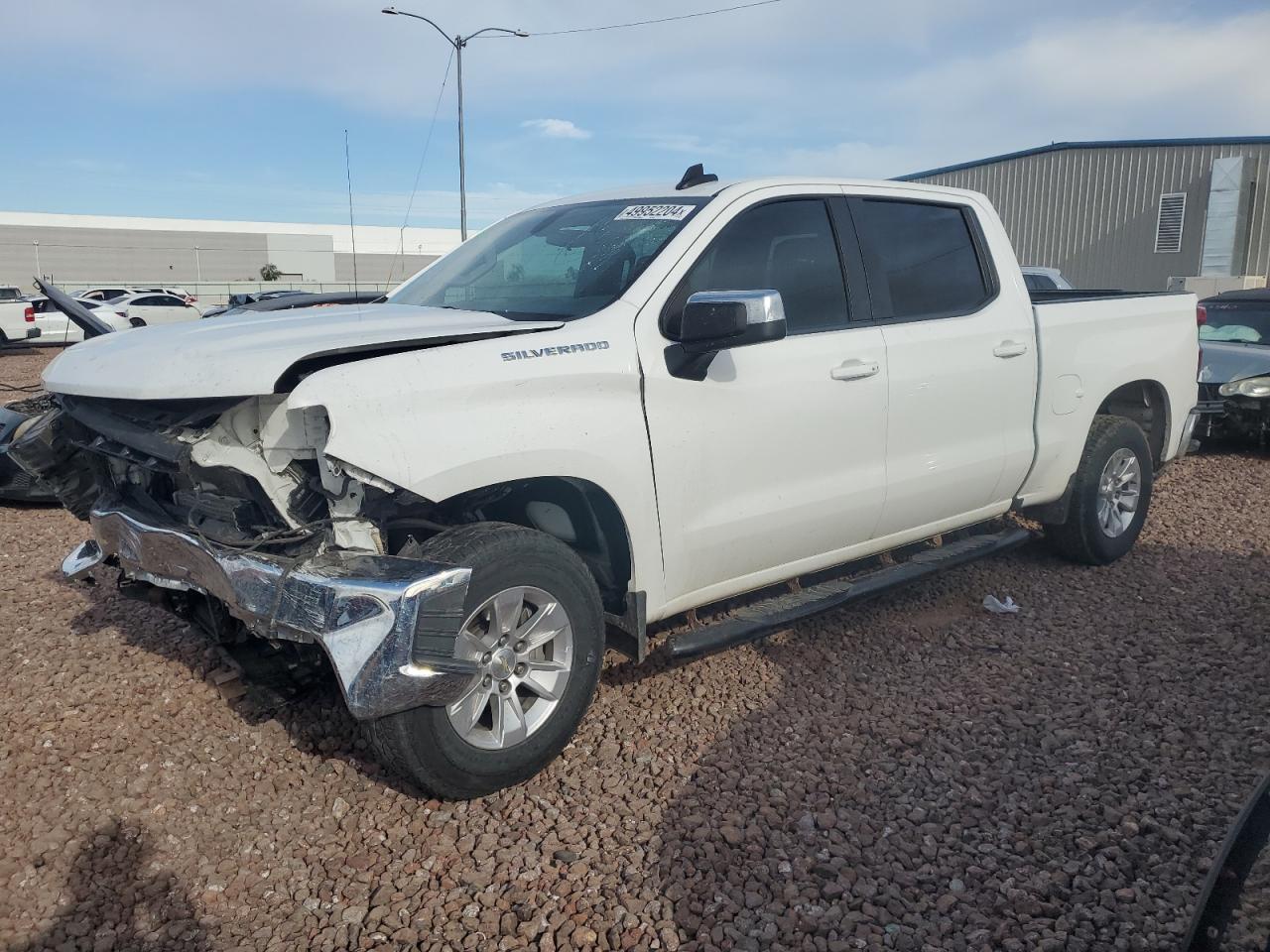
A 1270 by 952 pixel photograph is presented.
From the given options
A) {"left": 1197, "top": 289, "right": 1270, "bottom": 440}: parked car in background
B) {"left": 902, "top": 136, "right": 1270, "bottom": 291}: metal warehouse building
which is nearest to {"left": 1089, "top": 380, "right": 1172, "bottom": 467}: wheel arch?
{"left": 1197, "top": 289, "right": 1270, "bottom": 440}: parked car in background

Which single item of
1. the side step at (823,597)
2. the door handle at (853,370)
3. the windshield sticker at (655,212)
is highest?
the windshield sticker at (655,212)

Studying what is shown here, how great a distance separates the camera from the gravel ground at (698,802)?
9.04ft

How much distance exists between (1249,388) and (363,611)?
866cm

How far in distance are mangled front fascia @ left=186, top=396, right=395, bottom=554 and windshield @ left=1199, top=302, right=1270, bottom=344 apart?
921 cm

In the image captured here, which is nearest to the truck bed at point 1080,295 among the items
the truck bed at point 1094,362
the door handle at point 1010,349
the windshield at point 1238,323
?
the truck bed at point 1094,362

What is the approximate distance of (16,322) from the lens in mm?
22047

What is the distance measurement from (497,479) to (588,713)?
4.14 ft

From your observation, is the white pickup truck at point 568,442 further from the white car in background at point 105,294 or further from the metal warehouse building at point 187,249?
the metal warehouse building at point 187,249

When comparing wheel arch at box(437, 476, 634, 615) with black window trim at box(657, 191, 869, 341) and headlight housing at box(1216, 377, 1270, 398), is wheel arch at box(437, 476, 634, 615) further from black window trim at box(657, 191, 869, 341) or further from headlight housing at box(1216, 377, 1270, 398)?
headlight housing at box(1216, 377, 1270, 398)

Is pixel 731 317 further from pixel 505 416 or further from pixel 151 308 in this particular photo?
pixel 151 308

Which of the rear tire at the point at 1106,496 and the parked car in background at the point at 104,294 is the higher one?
the parked car in background at the point at 104,294

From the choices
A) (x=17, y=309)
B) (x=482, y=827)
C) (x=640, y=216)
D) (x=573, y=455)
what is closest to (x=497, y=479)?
(x=573, y=455)

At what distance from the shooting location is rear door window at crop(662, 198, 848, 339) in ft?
12.7

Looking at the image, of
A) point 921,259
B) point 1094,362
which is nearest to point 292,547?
point 921,259
